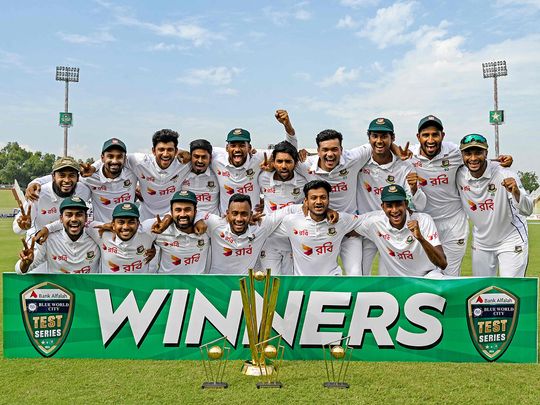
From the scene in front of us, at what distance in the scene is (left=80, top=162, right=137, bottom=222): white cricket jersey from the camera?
6.69 meters

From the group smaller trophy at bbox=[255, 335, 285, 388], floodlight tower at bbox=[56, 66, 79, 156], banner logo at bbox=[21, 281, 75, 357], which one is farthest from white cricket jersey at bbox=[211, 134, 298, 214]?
floodlight tower at bbox=[56, 66, 79, 156]

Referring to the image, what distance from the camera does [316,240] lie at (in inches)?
233

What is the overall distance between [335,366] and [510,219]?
3040 mm

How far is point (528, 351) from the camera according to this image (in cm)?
504

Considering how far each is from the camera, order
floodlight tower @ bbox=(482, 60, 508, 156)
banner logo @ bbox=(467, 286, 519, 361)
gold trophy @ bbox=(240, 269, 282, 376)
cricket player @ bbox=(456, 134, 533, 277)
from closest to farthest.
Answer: gold trophy @ bbox=(240, 269, 282, 376), banner logo @ bbox=(467, 286, 519, 361), cricket player @ bbox=(456, 134, 533, 277), floodlight tower @ bbox=(482, 60, 508, 156)

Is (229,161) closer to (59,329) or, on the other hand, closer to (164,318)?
(164,318)

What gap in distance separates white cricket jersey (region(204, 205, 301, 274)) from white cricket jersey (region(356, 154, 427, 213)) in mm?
1258

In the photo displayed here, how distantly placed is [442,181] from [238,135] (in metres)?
2.60

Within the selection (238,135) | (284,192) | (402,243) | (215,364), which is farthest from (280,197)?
(215,364)

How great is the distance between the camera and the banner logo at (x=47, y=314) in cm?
522

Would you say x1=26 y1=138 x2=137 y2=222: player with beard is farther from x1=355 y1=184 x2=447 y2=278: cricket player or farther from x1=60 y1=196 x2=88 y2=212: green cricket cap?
x1=355 y1=184 x2=447 y2=278: cricket player

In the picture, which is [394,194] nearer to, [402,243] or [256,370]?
[402,243]

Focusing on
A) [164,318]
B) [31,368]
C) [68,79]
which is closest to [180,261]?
[164,318]

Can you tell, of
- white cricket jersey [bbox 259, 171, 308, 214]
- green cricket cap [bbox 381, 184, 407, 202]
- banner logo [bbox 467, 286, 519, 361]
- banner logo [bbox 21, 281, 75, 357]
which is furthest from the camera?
white cricket jersey [bbox 259, 171, 308, 214]
